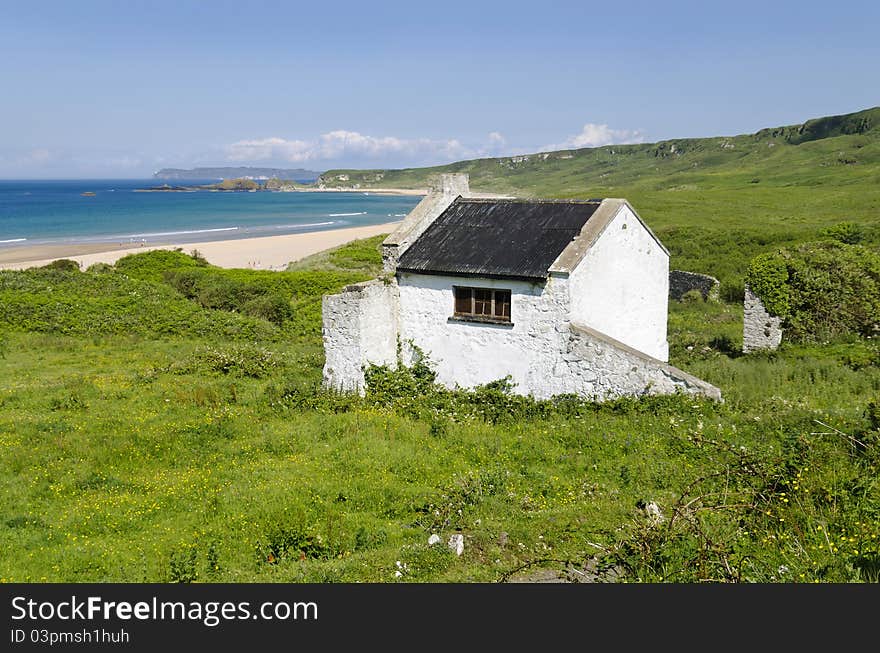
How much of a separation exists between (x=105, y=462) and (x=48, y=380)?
8.13 metres

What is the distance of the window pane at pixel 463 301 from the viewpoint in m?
16.3

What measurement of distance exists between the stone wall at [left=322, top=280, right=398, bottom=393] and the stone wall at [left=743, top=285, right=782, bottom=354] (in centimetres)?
1170

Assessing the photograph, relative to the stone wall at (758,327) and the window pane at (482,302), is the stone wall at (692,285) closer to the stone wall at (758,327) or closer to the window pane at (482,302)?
the stone wall at (758,327)

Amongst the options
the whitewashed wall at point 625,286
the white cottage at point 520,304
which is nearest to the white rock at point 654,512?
the white cottage at point 520,304

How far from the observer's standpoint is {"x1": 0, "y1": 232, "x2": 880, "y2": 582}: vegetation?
7957 millimetres

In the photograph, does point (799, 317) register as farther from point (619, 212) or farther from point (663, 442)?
point (663, 442)

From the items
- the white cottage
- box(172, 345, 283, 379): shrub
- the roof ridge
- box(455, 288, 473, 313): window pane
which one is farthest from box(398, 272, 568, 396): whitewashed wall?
box(172, 345, 283, 379): shrub

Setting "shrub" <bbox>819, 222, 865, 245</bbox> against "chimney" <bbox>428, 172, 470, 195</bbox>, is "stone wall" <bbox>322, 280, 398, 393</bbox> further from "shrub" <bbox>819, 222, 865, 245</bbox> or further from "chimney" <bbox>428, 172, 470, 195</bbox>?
"shrub" <bbox>819, 222, 865, 245</bbox>

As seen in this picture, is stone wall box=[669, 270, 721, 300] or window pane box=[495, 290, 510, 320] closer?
window pane box=[495, 290, 510, 320]

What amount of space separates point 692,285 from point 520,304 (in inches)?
880

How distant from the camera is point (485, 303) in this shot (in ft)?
52.8

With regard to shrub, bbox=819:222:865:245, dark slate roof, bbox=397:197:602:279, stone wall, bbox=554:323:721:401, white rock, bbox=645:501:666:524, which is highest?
dark slate roof, bbox=397:197:602:279

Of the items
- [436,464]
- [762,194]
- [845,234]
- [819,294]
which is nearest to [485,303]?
[436,464]

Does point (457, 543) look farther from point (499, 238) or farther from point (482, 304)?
point (499, 238)
